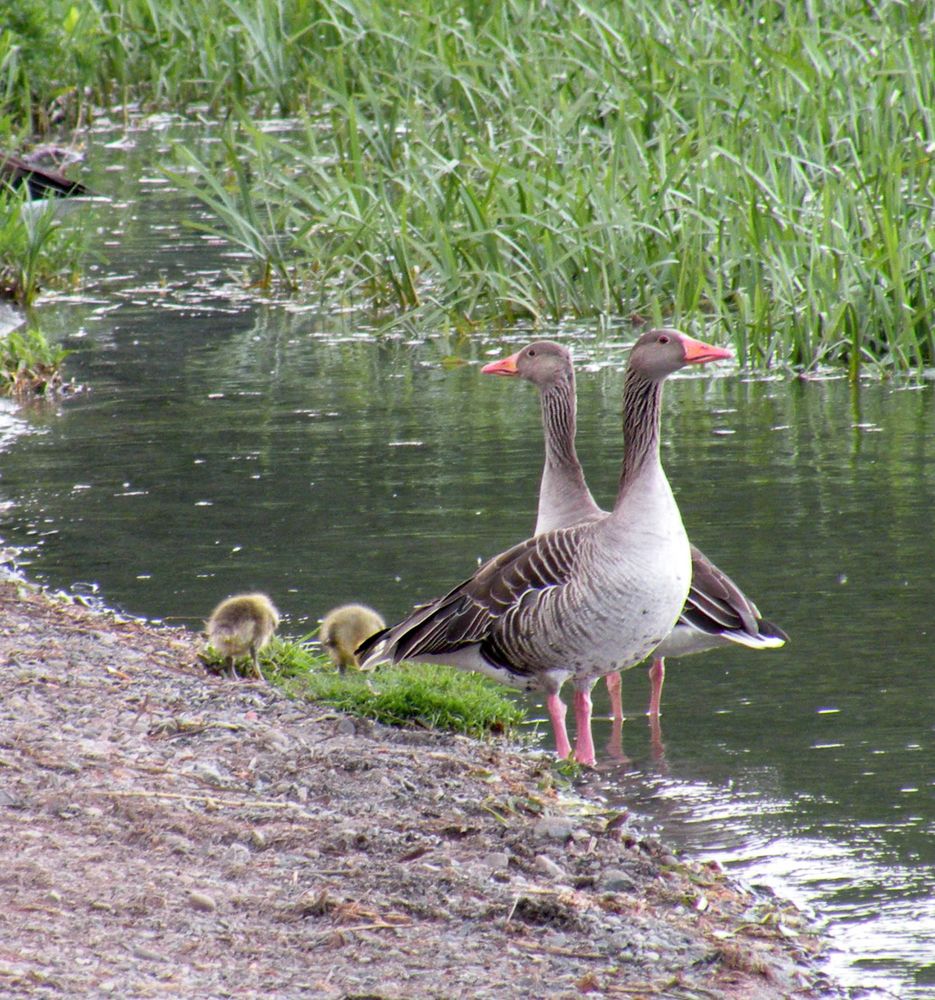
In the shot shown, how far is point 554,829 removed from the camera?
18.1ft

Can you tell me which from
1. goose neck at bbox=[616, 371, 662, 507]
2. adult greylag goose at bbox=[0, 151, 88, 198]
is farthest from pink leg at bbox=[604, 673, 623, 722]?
adult greylag goose at bbox=[0, 151, 88, 198]

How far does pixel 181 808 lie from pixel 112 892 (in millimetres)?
735

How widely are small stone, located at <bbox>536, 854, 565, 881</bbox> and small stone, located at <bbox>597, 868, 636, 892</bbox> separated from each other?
119 mm

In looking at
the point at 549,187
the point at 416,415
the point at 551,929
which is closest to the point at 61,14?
the point at 549,187

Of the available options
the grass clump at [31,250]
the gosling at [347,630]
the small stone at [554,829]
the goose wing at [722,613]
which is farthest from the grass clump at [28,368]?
the small stone at [554,829]

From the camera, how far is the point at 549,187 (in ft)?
45.6

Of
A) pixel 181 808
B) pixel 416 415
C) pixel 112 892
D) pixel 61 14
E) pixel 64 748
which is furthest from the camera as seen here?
pixel 61 14

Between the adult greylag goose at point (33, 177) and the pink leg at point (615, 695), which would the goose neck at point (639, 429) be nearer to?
the pink leg at point (615, 695)

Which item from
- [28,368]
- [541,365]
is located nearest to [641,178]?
[28,368]

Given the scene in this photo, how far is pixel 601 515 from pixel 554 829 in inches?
82.1

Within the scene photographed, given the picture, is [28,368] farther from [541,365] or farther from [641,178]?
[541,365]

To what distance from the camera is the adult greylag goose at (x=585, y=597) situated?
251 inches

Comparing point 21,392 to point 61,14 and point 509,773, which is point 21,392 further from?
point 61,14

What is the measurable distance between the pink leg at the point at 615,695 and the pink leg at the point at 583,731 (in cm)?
38
